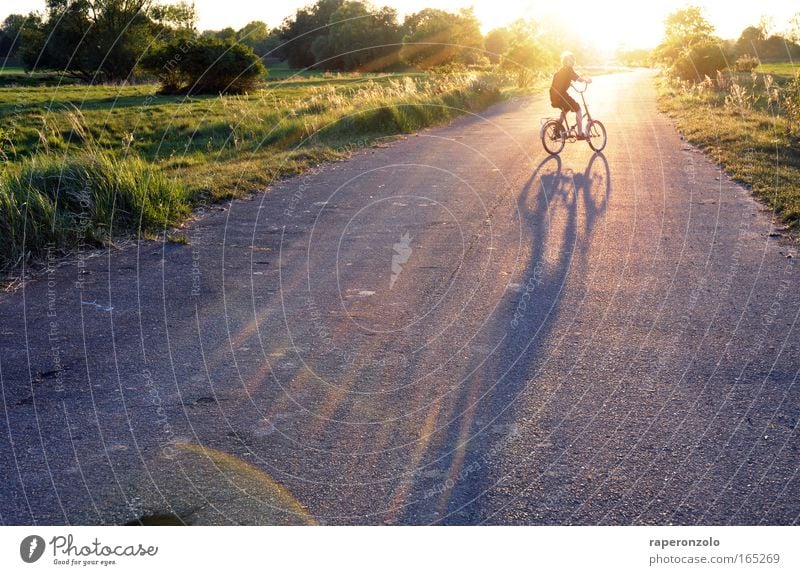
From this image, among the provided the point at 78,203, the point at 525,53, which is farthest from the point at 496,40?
the point at 78,203

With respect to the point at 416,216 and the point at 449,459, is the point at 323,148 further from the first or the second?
the point at 449,459

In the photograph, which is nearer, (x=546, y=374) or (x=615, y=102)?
(x=546, y=374)

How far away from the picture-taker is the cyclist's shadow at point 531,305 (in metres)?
3.65

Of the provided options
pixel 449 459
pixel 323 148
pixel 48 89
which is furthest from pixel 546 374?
pixel 48 89

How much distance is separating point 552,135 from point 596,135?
1040mm

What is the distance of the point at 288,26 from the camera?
47.0 m

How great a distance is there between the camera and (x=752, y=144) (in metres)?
15.1

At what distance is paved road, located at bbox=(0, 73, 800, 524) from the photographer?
3467mm

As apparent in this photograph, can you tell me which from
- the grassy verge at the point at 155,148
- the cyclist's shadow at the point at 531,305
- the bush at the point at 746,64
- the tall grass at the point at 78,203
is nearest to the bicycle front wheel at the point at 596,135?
the cyclist's shadow at the point at 531,305

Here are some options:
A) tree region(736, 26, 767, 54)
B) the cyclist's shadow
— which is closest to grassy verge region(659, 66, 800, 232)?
the cyclist's shadow

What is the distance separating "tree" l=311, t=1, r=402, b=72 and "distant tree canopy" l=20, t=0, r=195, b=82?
674 centimetres

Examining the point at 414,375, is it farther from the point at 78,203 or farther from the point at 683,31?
the point at 683,31

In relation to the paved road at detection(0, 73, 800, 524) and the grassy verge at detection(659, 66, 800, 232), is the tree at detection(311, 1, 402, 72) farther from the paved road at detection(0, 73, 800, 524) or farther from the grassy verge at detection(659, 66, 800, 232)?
the paved road at detection(0, 73, 800, 524)

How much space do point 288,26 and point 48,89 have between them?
1957 cm
